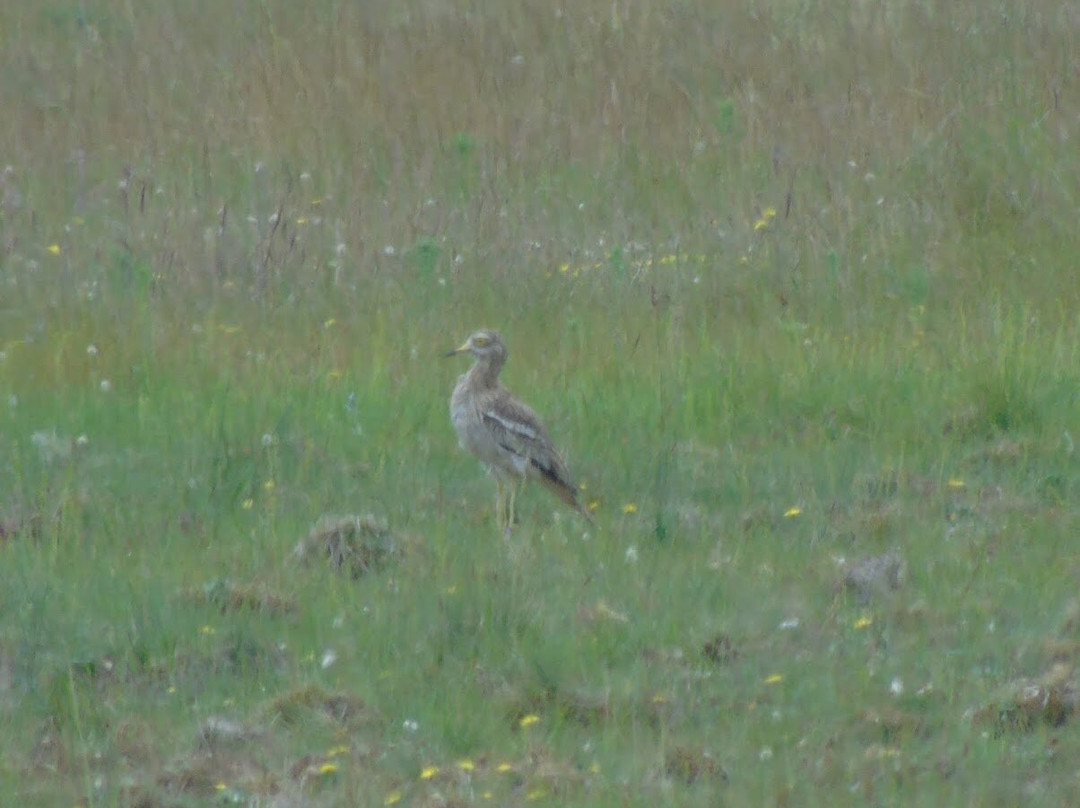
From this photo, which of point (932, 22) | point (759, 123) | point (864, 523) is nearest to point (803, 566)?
point (864, 523)

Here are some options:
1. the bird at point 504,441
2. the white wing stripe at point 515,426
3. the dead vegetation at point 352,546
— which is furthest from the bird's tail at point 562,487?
the dead vegetation at point 352,546

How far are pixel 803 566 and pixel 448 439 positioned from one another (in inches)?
90.4

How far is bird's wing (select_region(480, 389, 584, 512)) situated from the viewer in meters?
7.63

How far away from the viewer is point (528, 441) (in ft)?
25.5

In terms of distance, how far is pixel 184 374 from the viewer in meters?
9.46

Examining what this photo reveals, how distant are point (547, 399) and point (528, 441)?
4.02ft

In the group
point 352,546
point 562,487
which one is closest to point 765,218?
point 562,487

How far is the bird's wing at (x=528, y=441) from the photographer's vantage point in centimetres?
763

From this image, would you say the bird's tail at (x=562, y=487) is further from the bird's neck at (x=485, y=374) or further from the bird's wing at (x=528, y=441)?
the bird's neck at (x=485, y=374)

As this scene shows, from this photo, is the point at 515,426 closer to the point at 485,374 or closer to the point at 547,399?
the point at 485,374

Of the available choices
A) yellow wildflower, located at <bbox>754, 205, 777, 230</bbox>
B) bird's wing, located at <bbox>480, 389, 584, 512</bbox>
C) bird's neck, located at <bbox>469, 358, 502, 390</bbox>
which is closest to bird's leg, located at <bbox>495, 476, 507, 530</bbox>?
bird's wing, located at <bbox>480, 389, 584, 512</bbox>

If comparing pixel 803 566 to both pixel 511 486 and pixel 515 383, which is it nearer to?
pixel 511 486

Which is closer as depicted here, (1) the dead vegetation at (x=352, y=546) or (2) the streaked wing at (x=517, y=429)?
(1) the dead vegetation at (x=352, y=546)

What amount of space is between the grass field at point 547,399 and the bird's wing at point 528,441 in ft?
0.47
